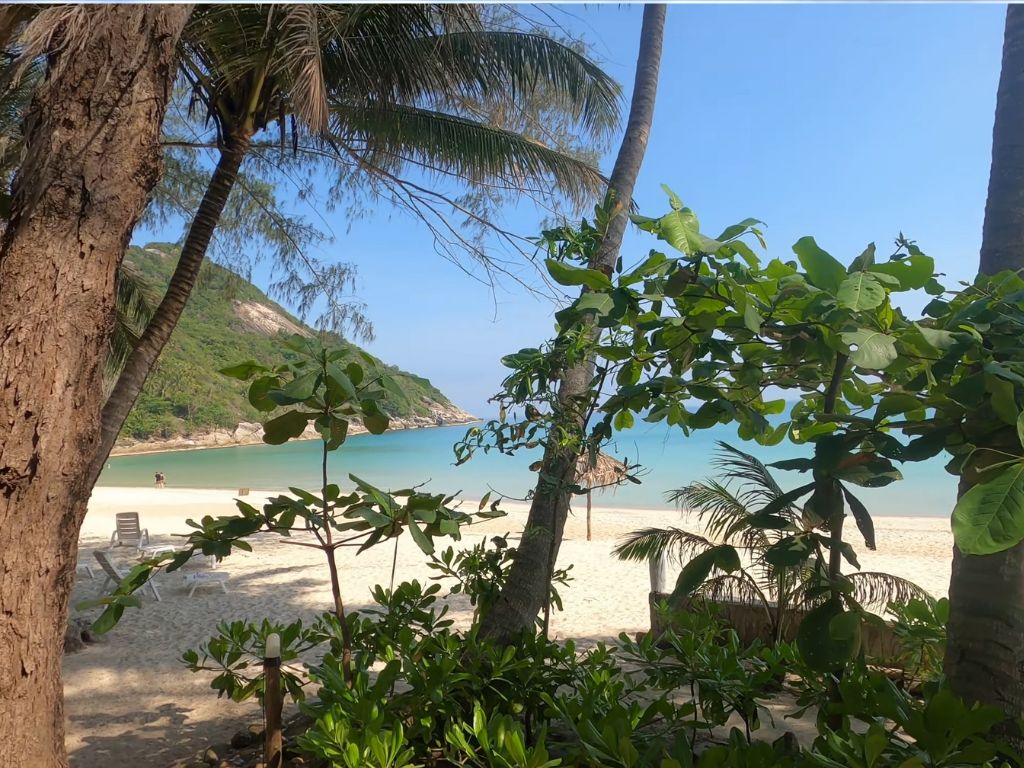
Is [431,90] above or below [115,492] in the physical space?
above

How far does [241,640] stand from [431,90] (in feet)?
13.5

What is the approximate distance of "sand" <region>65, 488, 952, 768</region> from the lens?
314 cm

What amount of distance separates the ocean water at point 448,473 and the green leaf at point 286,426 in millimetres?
15094

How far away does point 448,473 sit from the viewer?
103 ft

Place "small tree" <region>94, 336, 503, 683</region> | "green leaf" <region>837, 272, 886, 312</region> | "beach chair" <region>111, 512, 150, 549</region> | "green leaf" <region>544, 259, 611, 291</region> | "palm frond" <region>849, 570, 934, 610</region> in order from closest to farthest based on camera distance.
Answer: "green leaf" <region>837, 272, 886, 312</region> → "green leaf" <region>544, 259, 611, 291</region> → "small tree" <region>94, 336, 503, 683</region> → "palm frond" <region>849, 570, 934, 610</region> → "beach chair" <region>111, 512, 150, 549</region>

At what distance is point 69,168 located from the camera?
1.67 m

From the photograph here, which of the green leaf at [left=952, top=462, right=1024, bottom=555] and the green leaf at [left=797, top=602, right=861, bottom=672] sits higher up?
the green leaf at [left=952, top=462, right=1024, bottom=555]

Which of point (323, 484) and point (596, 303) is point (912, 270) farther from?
point (323, 484)

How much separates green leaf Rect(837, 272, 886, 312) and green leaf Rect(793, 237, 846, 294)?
5 centimetres

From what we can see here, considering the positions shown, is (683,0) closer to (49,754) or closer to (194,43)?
(49,754)

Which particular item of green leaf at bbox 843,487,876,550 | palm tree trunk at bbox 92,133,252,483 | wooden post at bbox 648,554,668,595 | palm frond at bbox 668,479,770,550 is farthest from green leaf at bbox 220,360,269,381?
wooden post at bbox 648,554,668,595

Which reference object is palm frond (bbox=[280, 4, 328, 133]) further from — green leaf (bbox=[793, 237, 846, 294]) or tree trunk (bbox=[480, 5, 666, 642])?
green leaf (bbox=[793, 237, 846, 294])

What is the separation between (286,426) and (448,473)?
1192 inches

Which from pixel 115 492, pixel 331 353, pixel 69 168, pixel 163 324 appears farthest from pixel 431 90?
pixel 115 492
